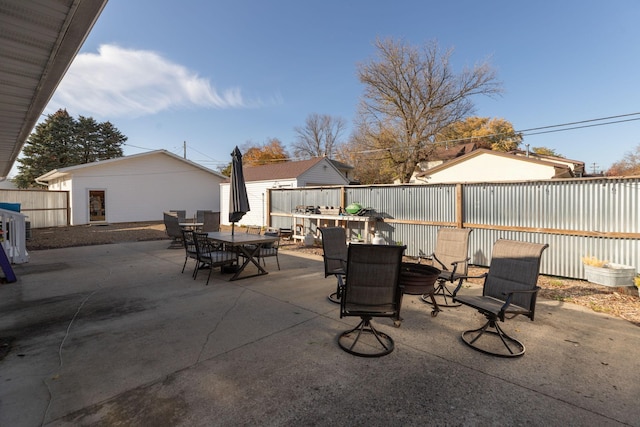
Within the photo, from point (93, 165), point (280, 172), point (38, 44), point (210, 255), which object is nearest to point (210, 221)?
point (210, 255)

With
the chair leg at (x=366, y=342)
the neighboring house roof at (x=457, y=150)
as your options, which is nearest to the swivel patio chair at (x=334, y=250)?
the chair leg at (x=366, y=342)

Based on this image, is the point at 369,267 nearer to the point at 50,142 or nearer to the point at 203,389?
the point at 203,389

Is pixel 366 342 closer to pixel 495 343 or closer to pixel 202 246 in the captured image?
pixel 495 343

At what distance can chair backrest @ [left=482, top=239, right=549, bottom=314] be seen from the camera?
3.33 meters

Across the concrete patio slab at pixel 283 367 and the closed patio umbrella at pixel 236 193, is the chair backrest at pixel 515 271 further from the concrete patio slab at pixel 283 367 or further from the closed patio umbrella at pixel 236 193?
the closed patio umbrella at pixel 236 193

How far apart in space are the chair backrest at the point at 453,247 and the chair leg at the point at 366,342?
188cm

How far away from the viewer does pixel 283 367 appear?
2805 mm

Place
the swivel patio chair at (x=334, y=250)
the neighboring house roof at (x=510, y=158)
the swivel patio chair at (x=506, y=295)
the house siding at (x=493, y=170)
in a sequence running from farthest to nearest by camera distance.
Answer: the house siding at (x=493, y=170) < the neighboring house roof at (x=510, y=158) < the swivel patio chair at (x=334, y=250) < the swivel patio chair at (x=506, y=295)

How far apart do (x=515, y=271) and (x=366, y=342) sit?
6.31 feet

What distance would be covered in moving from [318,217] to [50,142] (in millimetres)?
34291

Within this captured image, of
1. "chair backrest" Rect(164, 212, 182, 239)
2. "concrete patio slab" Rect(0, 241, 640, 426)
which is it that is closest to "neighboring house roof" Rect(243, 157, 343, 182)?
"chair backrest" Rect(164, 212, 182, 239)

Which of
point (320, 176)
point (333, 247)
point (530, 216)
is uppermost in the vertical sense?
point (320, 176)

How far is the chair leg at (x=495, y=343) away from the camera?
10.2 feet

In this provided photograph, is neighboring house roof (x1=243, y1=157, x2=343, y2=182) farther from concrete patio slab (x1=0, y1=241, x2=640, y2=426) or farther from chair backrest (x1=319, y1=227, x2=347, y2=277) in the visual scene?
concrete patio slab (x1=0, y1=241, x2=640, y2=426)
